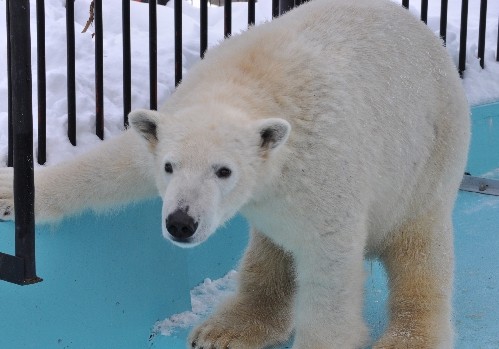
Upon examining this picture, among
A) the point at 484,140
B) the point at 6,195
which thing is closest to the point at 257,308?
the point at 6,195

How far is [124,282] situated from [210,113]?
1.13 m

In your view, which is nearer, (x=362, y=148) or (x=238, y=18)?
(x=362, y=148)

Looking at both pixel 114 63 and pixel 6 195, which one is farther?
pixel 114 63

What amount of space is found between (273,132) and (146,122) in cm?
41

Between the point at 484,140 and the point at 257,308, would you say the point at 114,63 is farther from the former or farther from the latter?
the point at 484,140

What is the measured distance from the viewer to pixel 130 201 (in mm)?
3227

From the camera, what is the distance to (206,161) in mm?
2525

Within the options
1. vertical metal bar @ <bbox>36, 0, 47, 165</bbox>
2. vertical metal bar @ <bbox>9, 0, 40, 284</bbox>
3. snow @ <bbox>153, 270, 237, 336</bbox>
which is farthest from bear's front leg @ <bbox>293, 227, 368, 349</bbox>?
vertical metal bar @ <bbox>36, 0, 47, 165</bbox>

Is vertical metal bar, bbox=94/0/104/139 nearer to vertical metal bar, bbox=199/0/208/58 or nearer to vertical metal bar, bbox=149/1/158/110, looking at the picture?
vertical metal bar, bbox=149/1/158/110

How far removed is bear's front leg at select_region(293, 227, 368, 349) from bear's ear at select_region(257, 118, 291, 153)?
354mm

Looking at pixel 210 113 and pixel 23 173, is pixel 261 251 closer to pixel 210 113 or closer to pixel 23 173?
pixel 210 113

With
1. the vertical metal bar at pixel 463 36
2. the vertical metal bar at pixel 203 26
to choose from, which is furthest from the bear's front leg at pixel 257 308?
the vertical metal bar at pixel 463 36

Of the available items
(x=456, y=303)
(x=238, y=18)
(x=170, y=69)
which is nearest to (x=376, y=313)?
(x=456, y=303)

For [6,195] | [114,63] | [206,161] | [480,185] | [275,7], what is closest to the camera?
[206,161]
